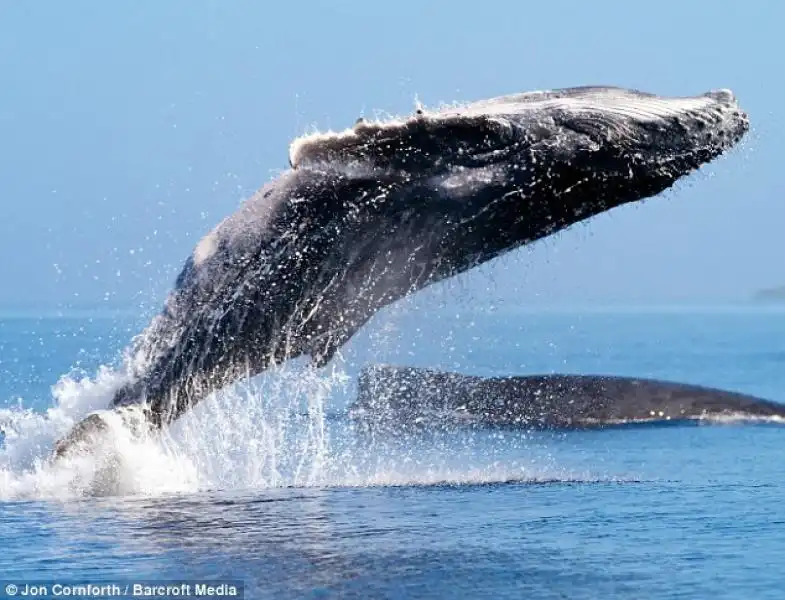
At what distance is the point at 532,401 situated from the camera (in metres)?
21.7

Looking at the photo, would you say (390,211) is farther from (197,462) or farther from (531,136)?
(197,462)

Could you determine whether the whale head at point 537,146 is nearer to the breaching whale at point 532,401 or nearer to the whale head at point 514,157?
the whale head at point 514,157

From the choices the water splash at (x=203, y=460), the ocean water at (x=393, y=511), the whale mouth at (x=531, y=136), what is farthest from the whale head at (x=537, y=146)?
the water splash at (x=203, y=460)

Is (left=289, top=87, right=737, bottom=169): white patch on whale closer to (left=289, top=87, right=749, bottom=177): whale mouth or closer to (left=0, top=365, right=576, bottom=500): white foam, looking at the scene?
(left=289, top=87, right=749, bottom=177): whale mouth

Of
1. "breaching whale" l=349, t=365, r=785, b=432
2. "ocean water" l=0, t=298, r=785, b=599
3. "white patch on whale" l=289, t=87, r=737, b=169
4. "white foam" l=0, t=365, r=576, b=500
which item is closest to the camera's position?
"ocean water" l=0, t=298, r=785, b=599

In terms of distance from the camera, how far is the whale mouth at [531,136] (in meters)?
10.9

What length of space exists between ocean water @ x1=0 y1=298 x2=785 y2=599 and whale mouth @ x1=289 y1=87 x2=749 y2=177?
163 cm

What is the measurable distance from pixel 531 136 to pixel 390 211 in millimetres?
1331

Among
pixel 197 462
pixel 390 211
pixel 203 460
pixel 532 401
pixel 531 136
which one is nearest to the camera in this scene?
pixel 531 136

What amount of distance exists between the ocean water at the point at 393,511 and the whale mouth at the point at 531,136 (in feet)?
5.35

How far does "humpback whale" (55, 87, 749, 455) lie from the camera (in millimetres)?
10969

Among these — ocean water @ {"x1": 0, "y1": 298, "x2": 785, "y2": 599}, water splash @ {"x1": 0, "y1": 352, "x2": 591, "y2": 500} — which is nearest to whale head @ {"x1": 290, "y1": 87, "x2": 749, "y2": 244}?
ocean water @ {"x1": 0, "y1": 298, "x2": 785, "y2": 599}

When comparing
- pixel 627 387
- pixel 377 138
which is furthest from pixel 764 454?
pixel 377 138

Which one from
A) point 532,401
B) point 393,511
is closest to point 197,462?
point 393,511
